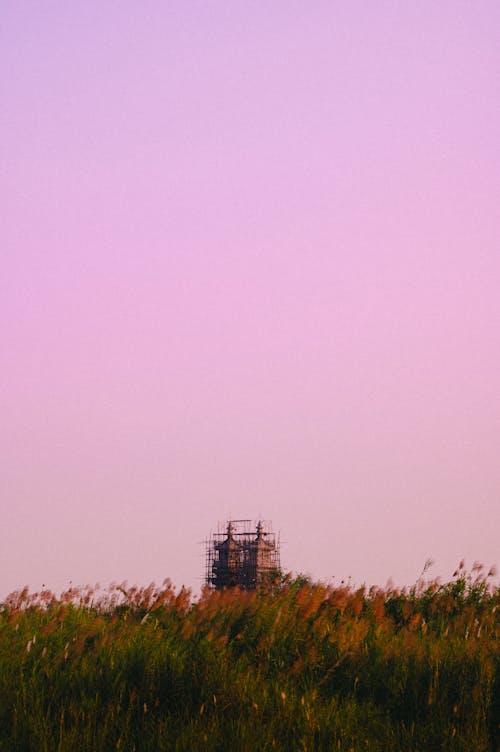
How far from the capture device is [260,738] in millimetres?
6887

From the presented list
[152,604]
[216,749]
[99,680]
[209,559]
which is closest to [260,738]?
[216,749]

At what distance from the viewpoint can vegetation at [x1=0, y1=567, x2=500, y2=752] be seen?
23.4ft

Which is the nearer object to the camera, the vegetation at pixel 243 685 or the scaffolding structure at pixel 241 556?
the vegetation at pixel 243 685

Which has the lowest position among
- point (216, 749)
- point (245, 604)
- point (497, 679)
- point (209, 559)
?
point (216, 749)

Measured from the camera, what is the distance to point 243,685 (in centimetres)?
802

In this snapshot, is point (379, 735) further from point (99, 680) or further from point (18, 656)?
point (18, 656)

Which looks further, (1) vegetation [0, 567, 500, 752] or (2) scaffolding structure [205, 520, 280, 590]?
(2) scaffolding structure [205, 520, 280, 590]

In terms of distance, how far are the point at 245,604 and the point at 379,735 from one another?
3779 mm

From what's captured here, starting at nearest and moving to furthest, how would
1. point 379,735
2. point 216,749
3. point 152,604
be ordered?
point 216,749
point 379,735
point 152,604

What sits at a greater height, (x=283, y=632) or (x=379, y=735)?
(x=283, y=632)

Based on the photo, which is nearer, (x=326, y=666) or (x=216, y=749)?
(x=216, y=749)

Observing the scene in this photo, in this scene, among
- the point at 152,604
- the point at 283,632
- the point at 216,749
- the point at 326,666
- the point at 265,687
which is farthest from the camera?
the point at 152,604

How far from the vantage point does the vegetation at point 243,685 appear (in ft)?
23.4

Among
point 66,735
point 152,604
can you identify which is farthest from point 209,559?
point 66,735
